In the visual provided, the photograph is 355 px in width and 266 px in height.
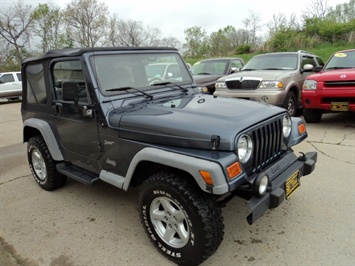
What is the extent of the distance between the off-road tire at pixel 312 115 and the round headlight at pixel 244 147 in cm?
509

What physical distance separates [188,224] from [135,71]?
176 centimetres

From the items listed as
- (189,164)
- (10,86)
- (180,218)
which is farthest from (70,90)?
(10,86)

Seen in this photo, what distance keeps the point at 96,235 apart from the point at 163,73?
6.50ft

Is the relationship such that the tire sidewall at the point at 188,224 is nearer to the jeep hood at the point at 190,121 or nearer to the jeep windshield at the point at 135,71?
the jeep hood at the point at 190,121

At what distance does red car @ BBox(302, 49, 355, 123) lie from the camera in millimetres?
5887

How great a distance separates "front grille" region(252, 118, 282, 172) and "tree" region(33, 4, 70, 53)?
37.0 m

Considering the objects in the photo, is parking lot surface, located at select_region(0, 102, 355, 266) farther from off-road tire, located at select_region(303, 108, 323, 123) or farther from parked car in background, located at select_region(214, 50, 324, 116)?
parked car in background, located at select_region(214, 50, 324, 116)

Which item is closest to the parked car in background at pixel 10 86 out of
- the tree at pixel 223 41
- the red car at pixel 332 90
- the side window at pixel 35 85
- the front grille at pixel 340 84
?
the side window at pixel 35 85

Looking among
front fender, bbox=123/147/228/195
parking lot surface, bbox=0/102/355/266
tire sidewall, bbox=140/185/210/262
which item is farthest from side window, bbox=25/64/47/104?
tire sidewall, bbox=140/185/210/262

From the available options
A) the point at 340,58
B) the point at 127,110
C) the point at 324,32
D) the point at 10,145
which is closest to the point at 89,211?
the point at 127,110

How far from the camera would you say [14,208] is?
3.66 metres

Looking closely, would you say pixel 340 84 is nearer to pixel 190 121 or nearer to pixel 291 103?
pixel 291 103

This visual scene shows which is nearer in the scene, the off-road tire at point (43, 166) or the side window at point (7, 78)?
→ the off-road tire at point (43, 166)

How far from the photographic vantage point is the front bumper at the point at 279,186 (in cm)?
222
